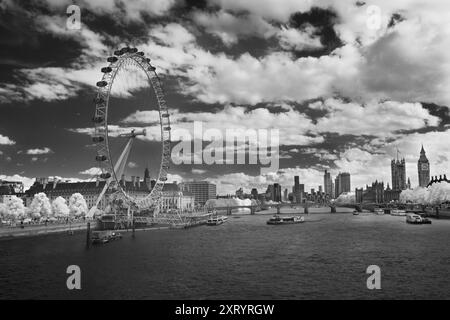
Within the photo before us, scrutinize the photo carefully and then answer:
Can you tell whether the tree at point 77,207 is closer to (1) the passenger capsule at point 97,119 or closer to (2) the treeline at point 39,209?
(2) the treeline at point 39,209

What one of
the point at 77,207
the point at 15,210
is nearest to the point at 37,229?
the point at 15,210

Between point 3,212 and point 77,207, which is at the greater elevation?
point 77,207

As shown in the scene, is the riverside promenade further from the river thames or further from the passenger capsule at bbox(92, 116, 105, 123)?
the passenger capsule at bbox(92, 116, 105, 123)

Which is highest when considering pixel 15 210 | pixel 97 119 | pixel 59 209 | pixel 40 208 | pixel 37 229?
pixel 97 119

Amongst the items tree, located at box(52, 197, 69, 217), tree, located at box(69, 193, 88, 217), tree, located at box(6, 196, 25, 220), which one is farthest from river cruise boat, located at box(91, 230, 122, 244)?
tree, located at box(69, 193, 88, 217)

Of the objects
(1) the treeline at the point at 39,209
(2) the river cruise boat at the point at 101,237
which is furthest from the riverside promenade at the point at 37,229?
(1) the treeline at the point at 39,209

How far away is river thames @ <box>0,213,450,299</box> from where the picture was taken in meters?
31.1

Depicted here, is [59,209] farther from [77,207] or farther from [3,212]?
[3,212]

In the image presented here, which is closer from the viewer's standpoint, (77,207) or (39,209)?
(39,209)

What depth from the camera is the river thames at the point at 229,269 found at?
31.1 m

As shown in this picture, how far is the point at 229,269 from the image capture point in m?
39.9

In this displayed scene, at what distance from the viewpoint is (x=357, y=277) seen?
1409 inches
